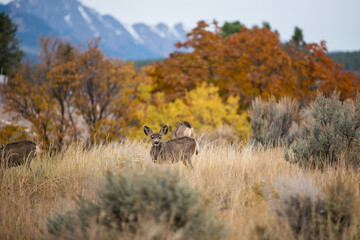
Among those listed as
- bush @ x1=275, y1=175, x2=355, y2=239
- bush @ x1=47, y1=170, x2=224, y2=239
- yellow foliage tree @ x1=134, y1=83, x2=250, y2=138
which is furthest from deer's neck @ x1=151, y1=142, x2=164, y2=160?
yellow foliage tree @ x1=134, y1=83, x2=250, y2=138

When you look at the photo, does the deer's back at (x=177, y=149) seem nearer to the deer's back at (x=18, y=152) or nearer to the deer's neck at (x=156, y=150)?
the deer's neck at (x=156, y=150)

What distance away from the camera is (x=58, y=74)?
16.8m

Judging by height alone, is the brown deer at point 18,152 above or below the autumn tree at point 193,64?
below

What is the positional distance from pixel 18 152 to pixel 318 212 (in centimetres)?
540

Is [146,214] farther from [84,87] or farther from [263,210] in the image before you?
[84,87]

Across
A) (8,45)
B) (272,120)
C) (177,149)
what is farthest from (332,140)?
(8,45)

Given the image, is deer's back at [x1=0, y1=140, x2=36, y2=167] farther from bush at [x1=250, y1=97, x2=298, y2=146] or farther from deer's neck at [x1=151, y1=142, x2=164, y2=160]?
bush at [x1=250, y1=97, x2=298, y2=146]

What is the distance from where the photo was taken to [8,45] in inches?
1906

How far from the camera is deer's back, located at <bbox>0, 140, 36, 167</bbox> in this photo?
18.2 ft

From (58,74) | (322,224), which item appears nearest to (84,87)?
(58,74)

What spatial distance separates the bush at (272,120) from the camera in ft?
31.0

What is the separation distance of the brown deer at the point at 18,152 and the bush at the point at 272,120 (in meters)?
6.66

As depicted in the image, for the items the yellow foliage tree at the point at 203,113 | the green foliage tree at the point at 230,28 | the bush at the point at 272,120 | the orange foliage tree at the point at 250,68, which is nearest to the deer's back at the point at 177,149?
the bush at the point at 272,120

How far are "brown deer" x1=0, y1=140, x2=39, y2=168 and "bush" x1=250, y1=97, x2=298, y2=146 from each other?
21.8ft
